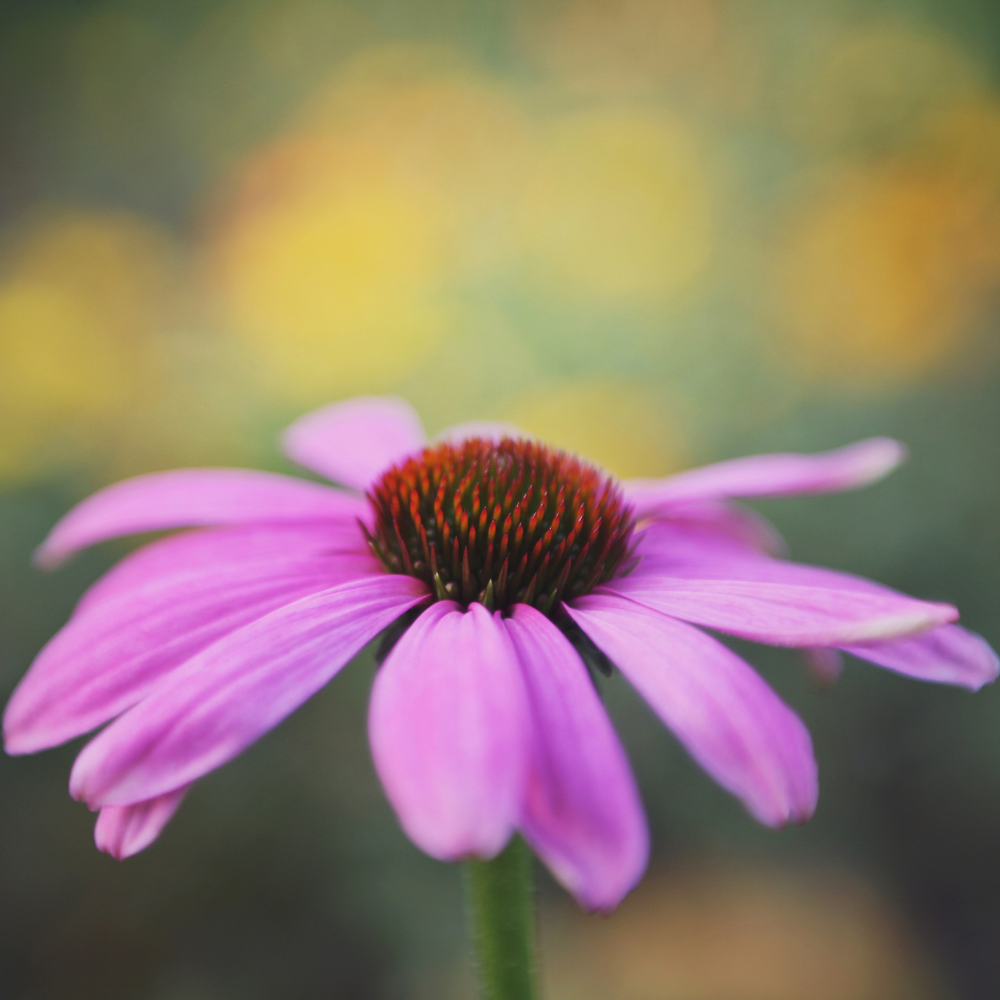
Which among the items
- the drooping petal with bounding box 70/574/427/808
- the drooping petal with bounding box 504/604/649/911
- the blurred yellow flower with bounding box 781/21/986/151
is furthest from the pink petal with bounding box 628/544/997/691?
the blurred yellow flower with bounding box 781/21/986/151

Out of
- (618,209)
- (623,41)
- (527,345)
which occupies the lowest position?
(527,345)

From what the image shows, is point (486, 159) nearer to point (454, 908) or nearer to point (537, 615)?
point (454, 908)

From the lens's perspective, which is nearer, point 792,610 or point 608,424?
point 792,610

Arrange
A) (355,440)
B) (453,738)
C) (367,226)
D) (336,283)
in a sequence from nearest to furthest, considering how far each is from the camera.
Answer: (453,738) < (355,440) < (336,283) < (367,226)

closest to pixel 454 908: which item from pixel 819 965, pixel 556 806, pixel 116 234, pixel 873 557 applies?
pixel 819 965

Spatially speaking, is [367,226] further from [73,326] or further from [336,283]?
[73,326]

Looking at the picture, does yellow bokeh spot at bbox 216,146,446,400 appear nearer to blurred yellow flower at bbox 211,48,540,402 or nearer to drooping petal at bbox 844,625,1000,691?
blurred yellow flower at bbox 211,48,540,402

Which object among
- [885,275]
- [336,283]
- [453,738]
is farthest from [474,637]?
[885,275]
